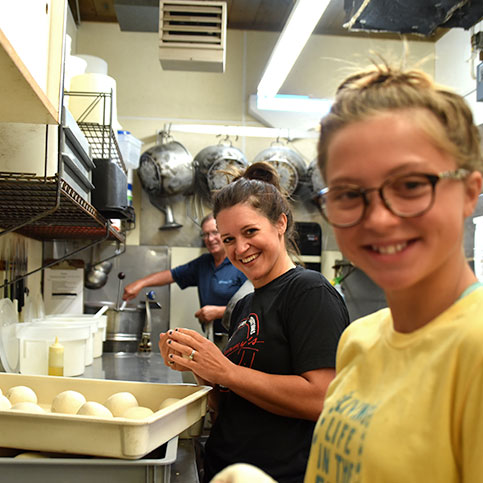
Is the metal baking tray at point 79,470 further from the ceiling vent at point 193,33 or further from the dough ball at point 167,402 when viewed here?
the ceiling vent at point 193,33

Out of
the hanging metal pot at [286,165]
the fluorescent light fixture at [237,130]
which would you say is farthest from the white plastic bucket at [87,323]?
the fluorescent light fixture at [237,130]

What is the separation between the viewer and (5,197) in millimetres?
1589

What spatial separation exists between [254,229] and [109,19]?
357 cm

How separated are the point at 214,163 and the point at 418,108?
11.0 ft

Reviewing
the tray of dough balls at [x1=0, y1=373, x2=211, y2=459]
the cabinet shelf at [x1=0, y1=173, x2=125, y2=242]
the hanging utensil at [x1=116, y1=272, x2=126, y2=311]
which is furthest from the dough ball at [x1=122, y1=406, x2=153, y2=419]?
the hanging utensil at [x1=116, y1=272, x2=126, y2=311]

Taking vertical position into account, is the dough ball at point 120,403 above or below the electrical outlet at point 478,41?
below

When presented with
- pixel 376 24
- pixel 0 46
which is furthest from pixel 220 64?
pixel 0 46

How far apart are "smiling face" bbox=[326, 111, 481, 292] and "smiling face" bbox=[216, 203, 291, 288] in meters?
0.80

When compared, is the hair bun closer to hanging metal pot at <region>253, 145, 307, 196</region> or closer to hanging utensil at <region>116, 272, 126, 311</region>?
hanging metal pot at <region>253, 145, 307, 196</region>

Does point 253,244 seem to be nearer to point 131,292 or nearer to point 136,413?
point 136,413

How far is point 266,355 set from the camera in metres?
1.33

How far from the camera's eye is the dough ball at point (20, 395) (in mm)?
1396

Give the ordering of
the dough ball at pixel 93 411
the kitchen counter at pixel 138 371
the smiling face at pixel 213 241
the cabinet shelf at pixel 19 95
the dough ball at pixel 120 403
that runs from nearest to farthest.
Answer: the cabinet shelf at pixel 19 95
the dough ball at pixel 93 411
the dough ball at pixel 120 403
the kitchen counter at pixel 138 371
the smiling face at pixel 213 241

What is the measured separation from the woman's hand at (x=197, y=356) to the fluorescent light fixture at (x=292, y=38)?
5.74 ft
